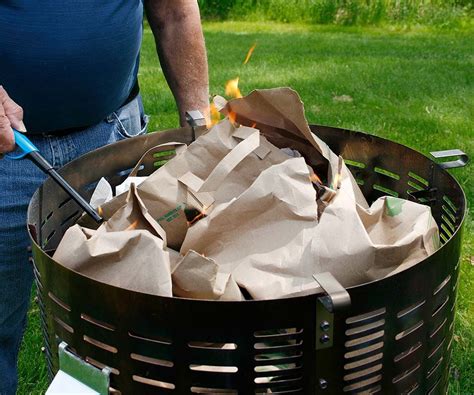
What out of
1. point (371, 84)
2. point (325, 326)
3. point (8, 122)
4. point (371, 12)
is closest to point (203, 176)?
point (8, 122)

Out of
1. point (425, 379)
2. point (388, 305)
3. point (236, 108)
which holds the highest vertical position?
point (236, 108)

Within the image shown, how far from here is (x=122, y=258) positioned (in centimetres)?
126

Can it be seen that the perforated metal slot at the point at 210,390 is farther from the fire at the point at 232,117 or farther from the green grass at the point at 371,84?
the green grass at the point at 371,84

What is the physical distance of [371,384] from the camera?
1249 millimetres

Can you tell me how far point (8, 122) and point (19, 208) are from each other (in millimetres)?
430

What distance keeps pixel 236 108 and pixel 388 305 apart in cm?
65

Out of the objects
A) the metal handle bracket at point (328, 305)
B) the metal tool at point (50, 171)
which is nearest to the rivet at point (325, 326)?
the metal handle bracket at point (328, 305)

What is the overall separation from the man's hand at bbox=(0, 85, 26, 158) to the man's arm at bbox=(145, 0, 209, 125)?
658mm

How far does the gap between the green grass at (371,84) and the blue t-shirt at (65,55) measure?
44.3 inches

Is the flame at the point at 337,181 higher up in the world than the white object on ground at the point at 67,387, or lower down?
higher up

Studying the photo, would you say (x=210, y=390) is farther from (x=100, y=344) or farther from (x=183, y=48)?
(x=183, y=48)

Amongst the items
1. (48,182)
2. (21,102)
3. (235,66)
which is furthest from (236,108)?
(235,66)

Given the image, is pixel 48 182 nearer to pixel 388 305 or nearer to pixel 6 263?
pixel 6 263

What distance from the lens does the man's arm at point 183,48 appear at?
2.20 m
